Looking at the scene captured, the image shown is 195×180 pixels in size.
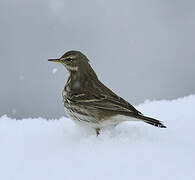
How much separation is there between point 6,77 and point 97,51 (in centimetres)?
240

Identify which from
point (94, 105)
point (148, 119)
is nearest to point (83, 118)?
point (94, 105)

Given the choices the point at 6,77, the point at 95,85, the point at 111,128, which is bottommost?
the point at 111,128

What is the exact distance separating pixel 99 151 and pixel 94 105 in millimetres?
1028

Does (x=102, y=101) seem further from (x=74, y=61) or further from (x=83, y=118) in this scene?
(x=74, y=61)

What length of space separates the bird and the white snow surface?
5.8 inches

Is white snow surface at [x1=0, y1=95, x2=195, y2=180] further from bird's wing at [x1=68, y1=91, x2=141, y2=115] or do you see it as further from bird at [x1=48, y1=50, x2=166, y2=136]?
bird's wing at [x1=68, y1=91, x2=141, y2=115]

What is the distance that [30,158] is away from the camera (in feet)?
18.2

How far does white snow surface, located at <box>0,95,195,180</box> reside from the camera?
4.84 m

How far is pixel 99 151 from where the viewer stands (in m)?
5.32

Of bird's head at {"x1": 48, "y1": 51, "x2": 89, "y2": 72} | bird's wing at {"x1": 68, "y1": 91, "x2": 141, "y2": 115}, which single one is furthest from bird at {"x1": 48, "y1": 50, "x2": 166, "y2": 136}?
bird's head at {"x1": 48, "y1": 51, "x2": 89, "y2": 72}

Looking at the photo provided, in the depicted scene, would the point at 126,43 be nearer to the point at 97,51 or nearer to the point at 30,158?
the point at 97,51

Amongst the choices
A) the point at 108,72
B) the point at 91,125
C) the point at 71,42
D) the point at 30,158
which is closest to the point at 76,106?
the point at 91,125

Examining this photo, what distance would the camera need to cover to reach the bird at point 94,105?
5.99 metres

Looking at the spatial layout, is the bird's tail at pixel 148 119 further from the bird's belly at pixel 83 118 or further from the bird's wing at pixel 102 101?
the bird's belly at pixel 83 118
